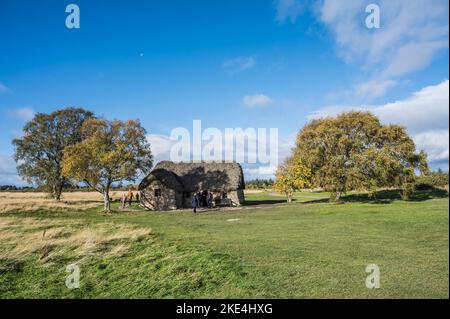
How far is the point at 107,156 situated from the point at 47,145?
59.2ft

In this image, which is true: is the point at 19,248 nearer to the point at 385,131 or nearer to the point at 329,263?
the point at 329,263

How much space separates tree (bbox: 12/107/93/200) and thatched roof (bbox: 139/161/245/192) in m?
14.8

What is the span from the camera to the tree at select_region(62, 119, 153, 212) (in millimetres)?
37844

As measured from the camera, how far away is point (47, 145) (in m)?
49.6

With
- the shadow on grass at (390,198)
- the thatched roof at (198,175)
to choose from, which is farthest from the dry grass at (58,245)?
the shadow on grass at (390,198)

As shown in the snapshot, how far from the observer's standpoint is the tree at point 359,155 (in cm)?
3697

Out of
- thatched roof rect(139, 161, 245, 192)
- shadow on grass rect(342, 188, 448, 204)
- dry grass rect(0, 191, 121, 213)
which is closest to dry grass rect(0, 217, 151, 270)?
dry grass rect(0, 191, 121, 213)

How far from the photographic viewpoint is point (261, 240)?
1533 cm

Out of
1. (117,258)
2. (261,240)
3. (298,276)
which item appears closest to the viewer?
(298,276)

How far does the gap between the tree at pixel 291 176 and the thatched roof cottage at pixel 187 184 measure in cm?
583

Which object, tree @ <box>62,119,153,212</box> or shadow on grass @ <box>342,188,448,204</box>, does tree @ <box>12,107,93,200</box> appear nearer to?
tree @ <box>62,119,153,212</box>
